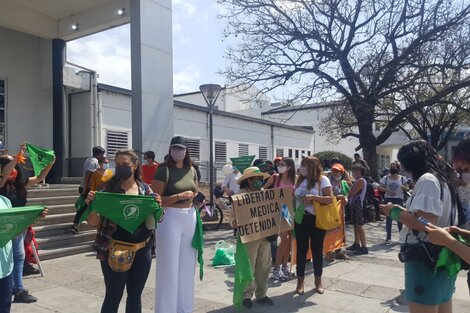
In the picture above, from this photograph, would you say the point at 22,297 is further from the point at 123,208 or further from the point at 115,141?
the point at 115,141

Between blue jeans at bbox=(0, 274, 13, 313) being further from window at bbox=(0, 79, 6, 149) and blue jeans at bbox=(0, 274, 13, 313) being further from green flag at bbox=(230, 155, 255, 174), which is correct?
window at bbox=(0, 79, 6, 149)

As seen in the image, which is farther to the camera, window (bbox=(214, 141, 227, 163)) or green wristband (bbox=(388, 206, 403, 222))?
window (bbox=(214, 141, 227, 163))

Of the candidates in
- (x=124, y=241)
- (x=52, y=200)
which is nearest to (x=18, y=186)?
(x=124, y=241)

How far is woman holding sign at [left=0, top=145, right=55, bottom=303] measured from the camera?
506 centimetres

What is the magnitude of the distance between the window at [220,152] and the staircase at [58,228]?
14006 mm

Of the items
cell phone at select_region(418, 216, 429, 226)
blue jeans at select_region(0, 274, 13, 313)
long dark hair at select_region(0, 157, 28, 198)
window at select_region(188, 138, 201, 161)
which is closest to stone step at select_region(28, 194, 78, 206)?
long dark hair at select_region(0, 157, 28, 198)

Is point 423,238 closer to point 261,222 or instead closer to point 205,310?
point 261,222

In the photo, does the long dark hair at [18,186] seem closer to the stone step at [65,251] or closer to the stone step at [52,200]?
the stone step at [65,251]

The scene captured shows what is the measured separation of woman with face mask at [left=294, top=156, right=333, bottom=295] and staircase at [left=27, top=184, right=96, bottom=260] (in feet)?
15.4

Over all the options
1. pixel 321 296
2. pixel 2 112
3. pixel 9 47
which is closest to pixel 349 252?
pixel 321 296

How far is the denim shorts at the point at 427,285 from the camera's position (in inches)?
108

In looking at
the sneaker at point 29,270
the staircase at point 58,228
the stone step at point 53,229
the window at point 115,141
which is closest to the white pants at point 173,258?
the sneaker at point 29,270

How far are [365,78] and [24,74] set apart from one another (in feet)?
37.8

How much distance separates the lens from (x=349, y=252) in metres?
8.39
